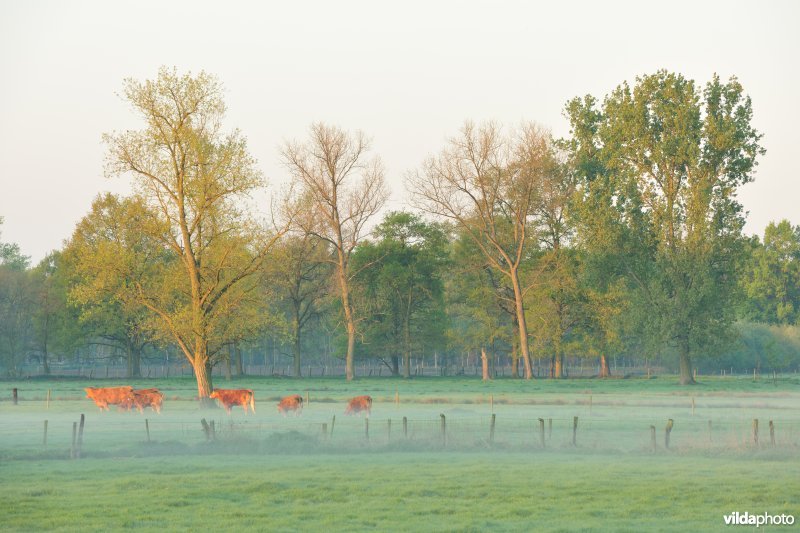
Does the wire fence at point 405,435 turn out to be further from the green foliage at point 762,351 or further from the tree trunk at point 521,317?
the green foliage at point 762,351

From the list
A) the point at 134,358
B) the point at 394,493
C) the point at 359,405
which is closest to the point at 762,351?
the point at 134,358

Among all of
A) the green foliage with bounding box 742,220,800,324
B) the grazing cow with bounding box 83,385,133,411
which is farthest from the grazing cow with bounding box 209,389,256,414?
the green foliage with bounding box 742,220,800,324

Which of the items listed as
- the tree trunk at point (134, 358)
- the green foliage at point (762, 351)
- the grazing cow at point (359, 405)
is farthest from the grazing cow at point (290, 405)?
the green foliage at point (762, 351)

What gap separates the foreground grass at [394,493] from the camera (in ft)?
64.9

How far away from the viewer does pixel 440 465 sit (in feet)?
93.5

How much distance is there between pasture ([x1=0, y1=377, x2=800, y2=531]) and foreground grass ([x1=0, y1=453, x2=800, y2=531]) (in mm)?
57

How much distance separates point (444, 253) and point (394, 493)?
242 feet

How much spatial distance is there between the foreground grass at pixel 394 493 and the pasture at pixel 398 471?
57mm

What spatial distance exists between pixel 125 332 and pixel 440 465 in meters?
66.0

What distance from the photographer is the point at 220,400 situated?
50.6 meters

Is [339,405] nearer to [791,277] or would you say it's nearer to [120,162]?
[120,162]

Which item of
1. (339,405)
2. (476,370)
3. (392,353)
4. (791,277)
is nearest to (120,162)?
(339,405)

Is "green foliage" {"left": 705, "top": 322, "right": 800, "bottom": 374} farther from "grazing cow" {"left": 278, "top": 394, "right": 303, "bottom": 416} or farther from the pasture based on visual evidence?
"grazing cow" {"left": 278, "top": 394, "right": 303, "bottom": 416}

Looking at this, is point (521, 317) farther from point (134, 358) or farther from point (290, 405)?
point (134, 358)
